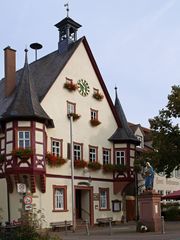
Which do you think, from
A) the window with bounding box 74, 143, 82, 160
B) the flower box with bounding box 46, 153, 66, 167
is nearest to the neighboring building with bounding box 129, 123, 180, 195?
the window with bounding box 74, 143, 82, 160

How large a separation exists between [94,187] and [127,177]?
9.68 feet

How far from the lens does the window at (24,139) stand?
30.3 metres

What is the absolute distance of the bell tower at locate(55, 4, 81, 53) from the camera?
3812cm

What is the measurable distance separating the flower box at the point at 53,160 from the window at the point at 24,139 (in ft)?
5.93

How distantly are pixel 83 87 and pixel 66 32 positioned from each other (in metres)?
5.36

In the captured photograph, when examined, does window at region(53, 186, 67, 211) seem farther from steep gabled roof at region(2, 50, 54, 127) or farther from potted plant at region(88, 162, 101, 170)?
steep gabled roof at region(2, 50, 54, 127)

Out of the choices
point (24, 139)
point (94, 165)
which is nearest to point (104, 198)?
point (94, 165)

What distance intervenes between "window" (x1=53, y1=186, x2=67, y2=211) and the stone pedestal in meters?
7.64

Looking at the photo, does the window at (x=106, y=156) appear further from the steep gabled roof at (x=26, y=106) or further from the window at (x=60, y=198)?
the steep gabled roof at (x=26, y=106)

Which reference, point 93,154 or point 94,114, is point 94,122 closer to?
point 94,114

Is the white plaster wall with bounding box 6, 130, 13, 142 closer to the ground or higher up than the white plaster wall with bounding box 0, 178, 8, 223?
higher up

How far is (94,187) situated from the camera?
117 ft

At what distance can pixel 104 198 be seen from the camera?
36.7 metres

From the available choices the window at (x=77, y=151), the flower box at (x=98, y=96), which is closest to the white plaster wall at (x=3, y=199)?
the window at (x=77, y=151)
